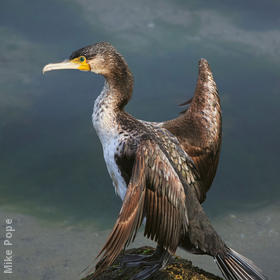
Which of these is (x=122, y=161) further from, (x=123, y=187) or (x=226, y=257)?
(x=226, y=257)

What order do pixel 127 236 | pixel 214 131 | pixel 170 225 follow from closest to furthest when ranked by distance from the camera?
pixel 127 236
pixel 170 225
pixel 214 131

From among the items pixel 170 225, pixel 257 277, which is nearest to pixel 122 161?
pixel 170 225

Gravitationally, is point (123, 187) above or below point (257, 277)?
above

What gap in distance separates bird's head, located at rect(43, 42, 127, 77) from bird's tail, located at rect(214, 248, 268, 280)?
1530 mm

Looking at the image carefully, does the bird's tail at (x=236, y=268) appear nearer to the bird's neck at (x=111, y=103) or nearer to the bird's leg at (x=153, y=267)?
the bird's leg at (x=153, y=267)

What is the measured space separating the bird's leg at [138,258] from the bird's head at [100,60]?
4.59ft

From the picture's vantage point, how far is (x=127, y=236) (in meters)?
3.27

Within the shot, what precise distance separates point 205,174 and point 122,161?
1.00 m

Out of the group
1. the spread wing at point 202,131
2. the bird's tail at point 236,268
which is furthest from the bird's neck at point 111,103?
the bird's tail at point 236,268

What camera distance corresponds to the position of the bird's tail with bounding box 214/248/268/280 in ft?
12.4

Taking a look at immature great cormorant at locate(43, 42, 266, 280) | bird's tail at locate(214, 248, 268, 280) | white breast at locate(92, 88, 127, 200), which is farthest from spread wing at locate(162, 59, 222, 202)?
white breast at locate(92, 88, 127, 200)

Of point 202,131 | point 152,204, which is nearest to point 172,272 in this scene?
point 152,204

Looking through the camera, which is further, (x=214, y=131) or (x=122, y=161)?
(x=214, y=131)

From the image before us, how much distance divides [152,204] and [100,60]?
1107 mm
